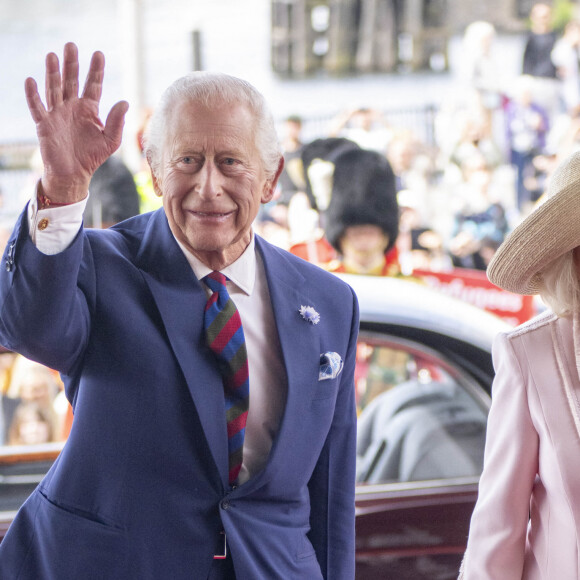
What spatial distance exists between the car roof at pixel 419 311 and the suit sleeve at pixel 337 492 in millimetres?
1114

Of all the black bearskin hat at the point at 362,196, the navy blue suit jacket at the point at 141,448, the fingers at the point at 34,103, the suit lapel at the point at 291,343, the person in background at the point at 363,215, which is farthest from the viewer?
the black bearskin hat at the point at 362,196

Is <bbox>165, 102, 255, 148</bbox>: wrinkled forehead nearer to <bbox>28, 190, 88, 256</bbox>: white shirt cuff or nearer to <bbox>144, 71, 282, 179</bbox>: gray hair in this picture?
<bbox>144, 71, 282, 179</bbox>: gray hair

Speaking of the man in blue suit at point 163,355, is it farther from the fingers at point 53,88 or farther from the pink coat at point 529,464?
the pink coat at point 529,464

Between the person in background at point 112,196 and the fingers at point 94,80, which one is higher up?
the person in background at point 112,196

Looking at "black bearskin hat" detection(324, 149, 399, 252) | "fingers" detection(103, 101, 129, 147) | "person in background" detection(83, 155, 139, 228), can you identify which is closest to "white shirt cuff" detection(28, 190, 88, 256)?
"fingers" detection(103, 101, 129, 147)

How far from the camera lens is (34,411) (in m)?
3.30

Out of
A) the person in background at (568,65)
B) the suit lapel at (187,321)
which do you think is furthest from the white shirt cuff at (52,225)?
the person in background at (568,65)

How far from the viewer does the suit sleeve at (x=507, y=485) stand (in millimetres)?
1872

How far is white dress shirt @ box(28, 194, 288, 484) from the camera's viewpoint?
181cm

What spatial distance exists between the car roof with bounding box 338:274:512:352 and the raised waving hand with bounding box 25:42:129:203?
1.65 m

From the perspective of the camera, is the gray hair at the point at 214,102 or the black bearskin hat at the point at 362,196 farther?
the black bearskin hat at the point at 362,196

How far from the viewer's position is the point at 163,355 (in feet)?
5.63

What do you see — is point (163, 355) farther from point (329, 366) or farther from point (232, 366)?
point (329, 366)

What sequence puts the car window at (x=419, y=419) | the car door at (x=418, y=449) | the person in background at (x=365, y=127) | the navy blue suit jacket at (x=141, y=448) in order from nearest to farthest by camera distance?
the navy blue suit jacket at (x=141, y=448) < the car door at (x=418, y=449) < the car window at (x=419, y=419) < the person in background at (x=365, y=127)
